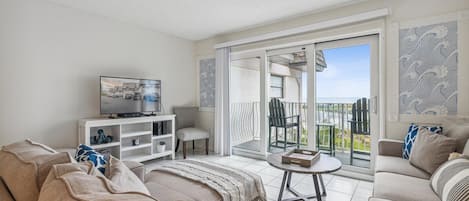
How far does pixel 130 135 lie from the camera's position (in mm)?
3367

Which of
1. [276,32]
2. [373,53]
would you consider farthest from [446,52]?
[276,32]

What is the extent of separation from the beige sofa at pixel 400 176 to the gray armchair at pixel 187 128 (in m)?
2.71

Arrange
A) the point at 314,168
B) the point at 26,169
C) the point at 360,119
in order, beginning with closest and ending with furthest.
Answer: the point at 26,169
the point at 314,168
the point at 360,119

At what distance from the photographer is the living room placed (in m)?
2.16

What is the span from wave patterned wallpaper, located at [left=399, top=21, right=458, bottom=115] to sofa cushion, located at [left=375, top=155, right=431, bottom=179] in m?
0.75

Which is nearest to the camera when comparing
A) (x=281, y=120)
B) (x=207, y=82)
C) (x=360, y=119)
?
(x=360, y=119)

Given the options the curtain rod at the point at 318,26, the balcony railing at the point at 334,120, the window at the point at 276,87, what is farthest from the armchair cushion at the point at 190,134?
the curtain rod at the point at 318,26

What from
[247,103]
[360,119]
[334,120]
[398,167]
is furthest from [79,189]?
[247,103]

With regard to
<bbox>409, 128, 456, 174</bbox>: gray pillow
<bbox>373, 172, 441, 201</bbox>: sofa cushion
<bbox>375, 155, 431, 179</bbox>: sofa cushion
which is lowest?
<bbox>373, 172, 441, 201</bbox>: sofa cushion

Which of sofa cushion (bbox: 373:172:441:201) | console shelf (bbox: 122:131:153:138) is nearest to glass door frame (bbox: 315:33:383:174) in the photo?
sofa cushion (bbox: 373:172:441:201)

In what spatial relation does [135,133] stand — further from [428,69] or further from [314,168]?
[428,69]

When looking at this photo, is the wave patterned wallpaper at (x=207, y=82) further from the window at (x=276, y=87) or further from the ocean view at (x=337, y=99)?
the ocean view at (x=337, y=99)

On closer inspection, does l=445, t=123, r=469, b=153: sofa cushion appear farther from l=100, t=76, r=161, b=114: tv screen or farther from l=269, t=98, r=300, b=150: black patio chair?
l=100, t=76, r=161, b=114: tv screen

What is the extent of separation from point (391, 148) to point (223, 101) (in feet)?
8.62
